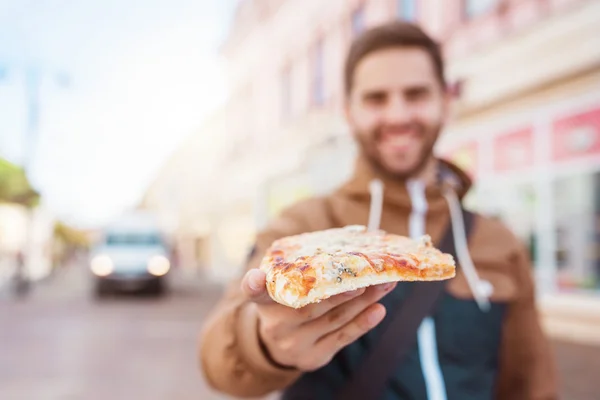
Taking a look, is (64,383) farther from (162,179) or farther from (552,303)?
(162,179)

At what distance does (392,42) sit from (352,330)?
103 centimetres

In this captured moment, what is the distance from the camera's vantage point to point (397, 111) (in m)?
1.91

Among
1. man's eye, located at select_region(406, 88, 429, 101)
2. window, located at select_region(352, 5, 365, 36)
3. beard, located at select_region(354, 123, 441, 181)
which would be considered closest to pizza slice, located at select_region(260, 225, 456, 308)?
beard, located at select_region(354, 123, 441, 181)

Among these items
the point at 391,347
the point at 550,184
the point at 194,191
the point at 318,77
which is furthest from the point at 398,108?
the point at 194,191

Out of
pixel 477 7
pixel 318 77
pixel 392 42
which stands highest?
pixel 477 7

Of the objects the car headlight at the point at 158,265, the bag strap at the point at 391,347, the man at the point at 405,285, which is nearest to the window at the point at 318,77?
the car headlight at the point at 158,265

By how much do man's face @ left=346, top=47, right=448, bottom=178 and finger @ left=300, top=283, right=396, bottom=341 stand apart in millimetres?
783

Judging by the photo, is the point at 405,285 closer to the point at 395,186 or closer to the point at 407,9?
the point at 395,186

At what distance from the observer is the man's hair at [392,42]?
75.5 inches

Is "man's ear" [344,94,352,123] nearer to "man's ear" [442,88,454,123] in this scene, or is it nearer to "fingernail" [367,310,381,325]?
"man's ear" [442,88,454,123]

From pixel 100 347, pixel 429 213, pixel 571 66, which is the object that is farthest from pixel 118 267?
pixel 429 213

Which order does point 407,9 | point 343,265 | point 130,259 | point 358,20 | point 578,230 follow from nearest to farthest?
1. point 343,265
2. point 578,230
3. point 407,9
4. point 358,20
5. point 130,259

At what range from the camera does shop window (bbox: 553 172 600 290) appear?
359 inches

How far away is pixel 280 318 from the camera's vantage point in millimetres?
1334
